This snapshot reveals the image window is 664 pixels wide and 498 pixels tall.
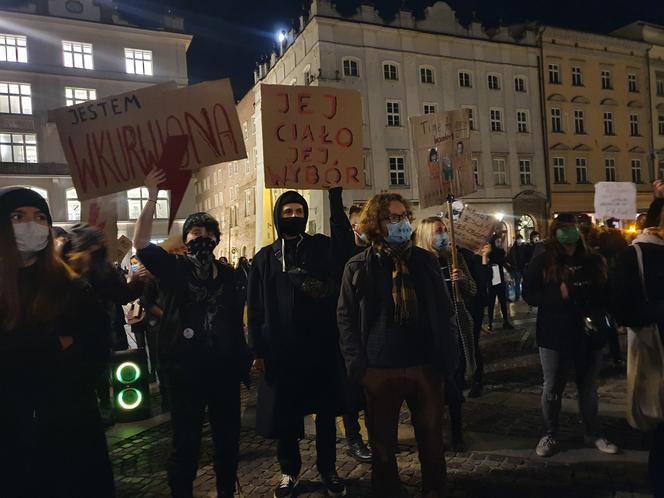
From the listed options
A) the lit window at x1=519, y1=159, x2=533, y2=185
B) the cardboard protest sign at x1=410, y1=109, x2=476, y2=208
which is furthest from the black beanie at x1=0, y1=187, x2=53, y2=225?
the lit window at x1=519, y1=159, x2=533, y2=185

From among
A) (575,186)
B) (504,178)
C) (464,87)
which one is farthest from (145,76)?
(575,186)

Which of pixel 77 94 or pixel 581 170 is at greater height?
pixel 77 94

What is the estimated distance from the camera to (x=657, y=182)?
12.6 ft

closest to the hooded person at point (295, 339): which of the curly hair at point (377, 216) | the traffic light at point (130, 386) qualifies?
the curly hair at point (377, 216)

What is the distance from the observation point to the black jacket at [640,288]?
2.95 meters

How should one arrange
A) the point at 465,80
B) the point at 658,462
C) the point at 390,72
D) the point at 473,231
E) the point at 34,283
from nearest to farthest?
the point at 34,283, the point at 658,462, the point at 473,231, the point at 390,72, the point at 465,80

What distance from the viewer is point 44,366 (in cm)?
242

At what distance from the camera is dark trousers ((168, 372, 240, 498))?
11.1ft

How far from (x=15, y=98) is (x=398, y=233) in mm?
31906

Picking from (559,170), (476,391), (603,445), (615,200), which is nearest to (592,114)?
(559,170)

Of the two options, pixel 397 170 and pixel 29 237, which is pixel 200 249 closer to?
pixel 29 237

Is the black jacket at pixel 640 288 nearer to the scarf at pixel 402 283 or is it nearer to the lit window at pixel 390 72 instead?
the scarf at pixel 402 283

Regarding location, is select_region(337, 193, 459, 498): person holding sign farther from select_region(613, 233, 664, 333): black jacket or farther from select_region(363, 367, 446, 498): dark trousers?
select_region(613, 233, 664, 333): black jacket

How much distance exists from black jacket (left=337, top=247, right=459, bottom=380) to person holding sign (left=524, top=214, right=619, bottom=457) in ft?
4.72
